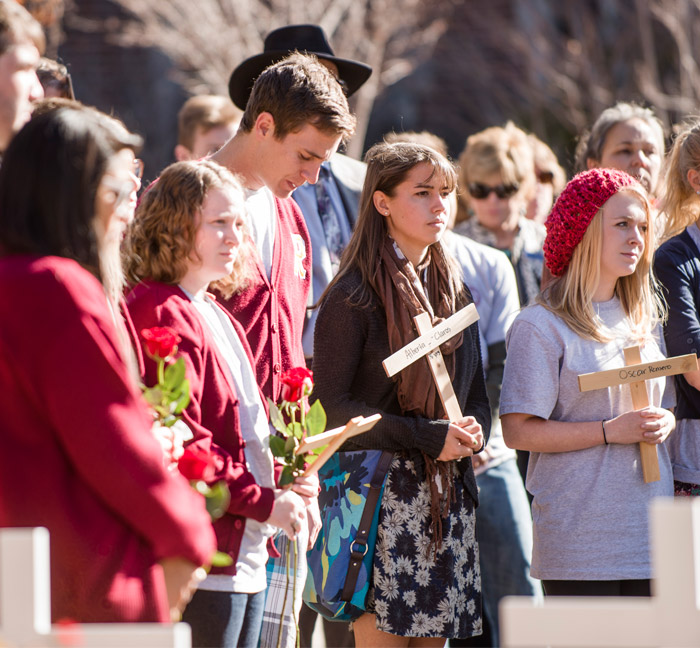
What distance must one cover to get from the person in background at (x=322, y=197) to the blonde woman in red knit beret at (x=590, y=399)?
35.1 inches

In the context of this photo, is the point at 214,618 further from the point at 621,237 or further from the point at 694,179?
the point at 694,179

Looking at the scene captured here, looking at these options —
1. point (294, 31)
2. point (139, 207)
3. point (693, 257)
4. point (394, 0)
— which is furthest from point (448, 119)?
point (139, 207)

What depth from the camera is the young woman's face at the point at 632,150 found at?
14.3 ft

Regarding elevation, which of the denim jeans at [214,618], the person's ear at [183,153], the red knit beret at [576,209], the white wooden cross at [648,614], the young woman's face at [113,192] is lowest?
the denim jeans at [214,618]

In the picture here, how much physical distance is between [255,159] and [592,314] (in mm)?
1156

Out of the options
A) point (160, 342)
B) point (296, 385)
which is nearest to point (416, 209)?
point (296, 385)

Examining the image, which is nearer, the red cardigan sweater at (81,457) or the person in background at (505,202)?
the red cardigan sweater at (81,457)

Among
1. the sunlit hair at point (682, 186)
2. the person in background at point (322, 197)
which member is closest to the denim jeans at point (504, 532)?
the person in background at point (322, 197)

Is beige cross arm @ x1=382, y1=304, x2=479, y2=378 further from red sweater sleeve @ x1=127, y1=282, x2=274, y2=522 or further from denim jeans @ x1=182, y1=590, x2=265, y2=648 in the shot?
denim jeans @ x1=182, y1=590, x2=265, y2=648

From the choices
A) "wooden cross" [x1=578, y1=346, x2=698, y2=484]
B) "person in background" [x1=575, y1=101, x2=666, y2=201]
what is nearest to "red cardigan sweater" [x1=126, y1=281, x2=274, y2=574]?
"wooden cross" [x1=578, y1=346, x2=698, y2=484]

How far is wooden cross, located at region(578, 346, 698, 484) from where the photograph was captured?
119 inches

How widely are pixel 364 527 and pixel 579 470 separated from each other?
2.20 ft

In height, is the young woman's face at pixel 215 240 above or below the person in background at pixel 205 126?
below

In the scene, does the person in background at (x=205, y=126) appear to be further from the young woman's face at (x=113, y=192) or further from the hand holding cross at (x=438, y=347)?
the young woman's face at (x=113, y=192)
